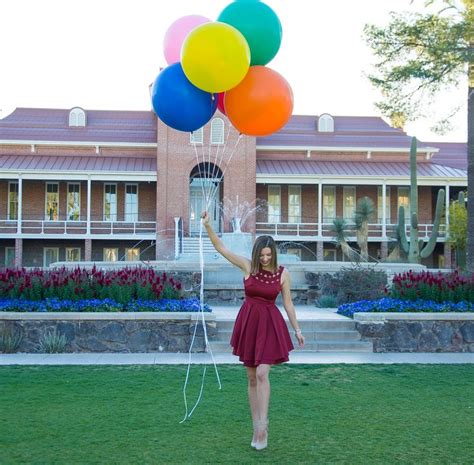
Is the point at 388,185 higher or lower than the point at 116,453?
higher

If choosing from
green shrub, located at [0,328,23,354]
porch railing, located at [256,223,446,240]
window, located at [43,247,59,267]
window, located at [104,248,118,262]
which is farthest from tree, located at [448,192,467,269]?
green shrub, located at [0,328,23,354]

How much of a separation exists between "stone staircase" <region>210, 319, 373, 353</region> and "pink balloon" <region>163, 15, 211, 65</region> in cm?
496

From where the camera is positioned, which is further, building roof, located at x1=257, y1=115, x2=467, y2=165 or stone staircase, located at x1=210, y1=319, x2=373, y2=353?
building roof, located at x1=257, y1=115, x2=467, y2=165

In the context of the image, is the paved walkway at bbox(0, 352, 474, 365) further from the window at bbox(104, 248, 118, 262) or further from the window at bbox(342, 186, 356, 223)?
the window at bbox(342, 186, 356, 223)

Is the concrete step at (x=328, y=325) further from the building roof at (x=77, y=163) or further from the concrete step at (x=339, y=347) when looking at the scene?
the building roof at (x=77, y=163)

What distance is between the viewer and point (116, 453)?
527 centimetres

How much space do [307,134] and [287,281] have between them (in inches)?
1311

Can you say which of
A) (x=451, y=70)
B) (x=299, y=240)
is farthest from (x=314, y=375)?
(x=299, y=240)

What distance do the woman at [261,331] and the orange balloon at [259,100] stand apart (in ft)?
6.36

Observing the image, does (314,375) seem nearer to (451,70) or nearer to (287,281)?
(287,281)

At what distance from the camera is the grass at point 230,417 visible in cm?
529

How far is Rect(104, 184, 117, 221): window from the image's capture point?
35.0 metres

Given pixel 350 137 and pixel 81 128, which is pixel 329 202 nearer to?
pixel 350 137

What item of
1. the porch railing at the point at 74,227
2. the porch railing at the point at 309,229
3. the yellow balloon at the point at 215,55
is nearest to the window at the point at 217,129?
the porch railing at the point at 309,229
